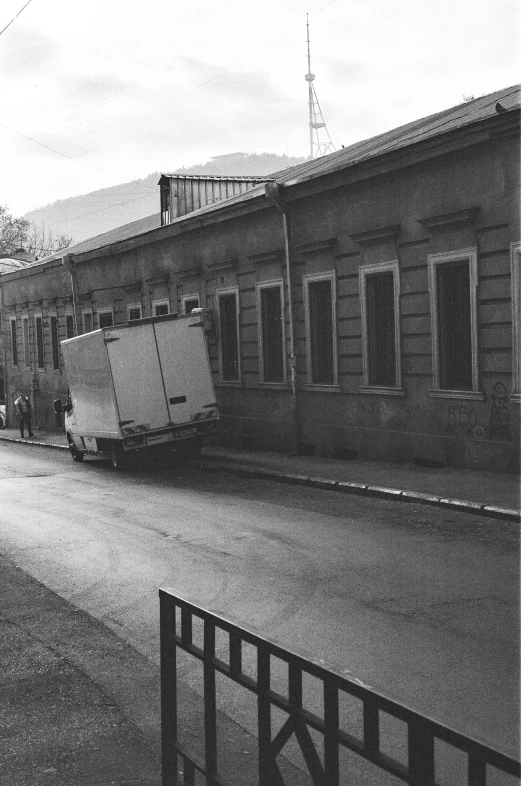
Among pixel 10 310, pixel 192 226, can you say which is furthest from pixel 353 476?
pixel 10 310

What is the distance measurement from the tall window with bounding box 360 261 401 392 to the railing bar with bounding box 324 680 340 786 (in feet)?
51.6

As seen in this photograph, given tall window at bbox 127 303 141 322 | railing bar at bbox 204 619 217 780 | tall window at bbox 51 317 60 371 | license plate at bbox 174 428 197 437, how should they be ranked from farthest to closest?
tall window at bbox 51 317 60 371
tall window at bbox 127 303 141 322
license plate at bbox 174 428 197 437
railing bar at bbox 204 619 217 780

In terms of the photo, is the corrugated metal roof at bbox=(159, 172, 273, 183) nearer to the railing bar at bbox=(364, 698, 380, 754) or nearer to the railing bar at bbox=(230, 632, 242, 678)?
the railing bar at bbox=(230, 632, 242, 678)

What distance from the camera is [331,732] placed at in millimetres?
2758

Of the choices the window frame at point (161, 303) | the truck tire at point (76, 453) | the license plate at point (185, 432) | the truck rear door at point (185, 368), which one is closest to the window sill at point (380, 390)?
the truck rear door at point (185, 368)

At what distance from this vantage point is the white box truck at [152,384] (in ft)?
68.3

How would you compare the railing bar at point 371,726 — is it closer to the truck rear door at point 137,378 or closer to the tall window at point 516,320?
the tall window at point 516,320

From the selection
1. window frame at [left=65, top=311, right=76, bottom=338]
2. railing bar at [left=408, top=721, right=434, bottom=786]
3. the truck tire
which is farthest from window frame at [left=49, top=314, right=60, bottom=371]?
railing bar at [left=408, top=721, right=434, bottom=786]

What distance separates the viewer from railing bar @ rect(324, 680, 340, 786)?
8.97 ft

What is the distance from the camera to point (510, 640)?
6824mm

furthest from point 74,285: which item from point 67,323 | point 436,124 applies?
point 436,124

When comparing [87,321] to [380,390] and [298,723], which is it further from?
[298,723]

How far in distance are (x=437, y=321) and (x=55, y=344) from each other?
26.8 meters

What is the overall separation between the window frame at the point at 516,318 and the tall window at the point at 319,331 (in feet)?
19.8
